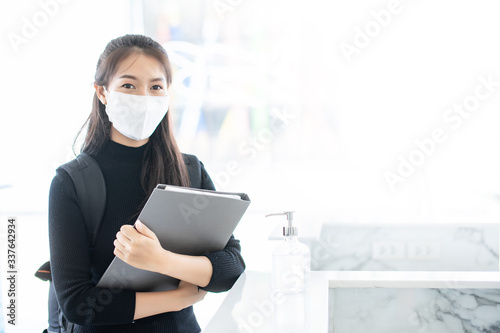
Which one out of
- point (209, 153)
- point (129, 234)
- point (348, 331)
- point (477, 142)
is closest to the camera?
point (129, 234)

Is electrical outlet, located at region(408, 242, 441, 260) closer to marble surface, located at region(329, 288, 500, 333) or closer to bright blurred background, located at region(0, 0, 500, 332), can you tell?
marble surface, located at region(329, 288, 500, 333)

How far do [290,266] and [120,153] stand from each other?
18.5 inches

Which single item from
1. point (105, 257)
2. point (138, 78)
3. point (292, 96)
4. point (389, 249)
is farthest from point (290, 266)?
point (292, 96)

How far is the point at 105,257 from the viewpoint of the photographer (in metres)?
0.98

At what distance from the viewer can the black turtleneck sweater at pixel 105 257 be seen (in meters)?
0.91

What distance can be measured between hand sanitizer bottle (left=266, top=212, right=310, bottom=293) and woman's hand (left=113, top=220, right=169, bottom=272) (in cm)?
21

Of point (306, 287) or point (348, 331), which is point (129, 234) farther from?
point (348, 331)

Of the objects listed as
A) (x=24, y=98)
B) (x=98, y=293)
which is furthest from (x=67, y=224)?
(x=24, y=98)

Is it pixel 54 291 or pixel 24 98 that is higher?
pixel 24 98

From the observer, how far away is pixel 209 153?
3.15m

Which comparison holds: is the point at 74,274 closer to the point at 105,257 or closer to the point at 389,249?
the point at 105,257

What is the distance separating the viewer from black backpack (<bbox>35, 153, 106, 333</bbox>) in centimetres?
97

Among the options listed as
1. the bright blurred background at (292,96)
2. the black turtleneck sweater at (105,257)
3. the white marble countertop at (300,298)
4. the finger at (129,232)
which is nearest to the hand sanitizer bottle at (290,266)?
the white marble countertop at (300,298)

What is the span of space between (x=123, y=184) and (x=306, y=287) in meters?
0.45
